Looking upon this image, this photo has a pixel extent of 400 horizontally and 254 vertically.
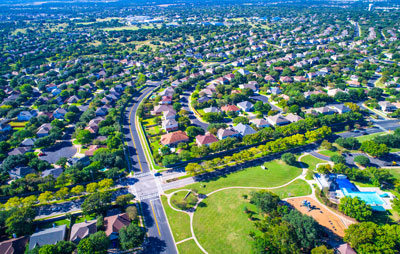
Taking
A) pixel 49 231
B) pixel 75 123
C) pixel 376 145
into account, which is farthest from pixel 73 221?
pixel 376 145

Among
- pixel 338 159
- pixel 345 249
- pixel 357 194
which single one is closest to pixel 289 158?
pixel 338 159

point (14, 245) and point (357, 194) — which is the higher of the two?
point (14, 245)

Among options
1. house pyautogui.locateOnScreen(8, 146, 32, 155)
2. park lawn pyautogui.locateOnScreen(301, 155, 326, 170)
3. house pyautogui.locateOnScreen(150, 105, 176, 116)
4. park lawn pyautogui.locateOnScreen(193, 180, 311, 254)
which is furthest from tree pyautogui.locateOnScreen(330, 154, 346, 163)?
house pyautogui.locateOnScreen(8, 146, 32, 155)

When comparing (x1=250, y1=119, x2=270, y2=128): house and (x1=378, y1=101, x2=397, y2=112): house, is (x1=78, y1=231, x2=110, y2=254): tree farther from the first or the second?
(x1=378, y1=101, x2=397, y2=112): house

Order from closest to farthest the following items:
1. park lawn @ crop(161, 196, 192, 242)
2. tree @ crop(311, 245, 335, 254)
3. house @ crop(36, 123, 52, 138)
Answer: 1. tree @ crop(311, 245, 335, 254)
2. park lawn @ crop(161, 196, 192, 242)
3. house @ crop(36, 123, 52, 138)

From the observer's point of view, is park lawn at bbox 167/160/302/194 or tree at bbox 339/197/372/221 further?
park lawn at bbox 167/160/302/194

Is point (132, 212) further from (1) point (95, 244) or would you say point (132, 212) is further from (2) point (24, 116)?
(2) point (24, 116)

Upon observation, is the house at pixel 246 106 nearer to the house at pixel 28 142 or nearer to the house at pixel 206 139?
the house at pixel 206 139
